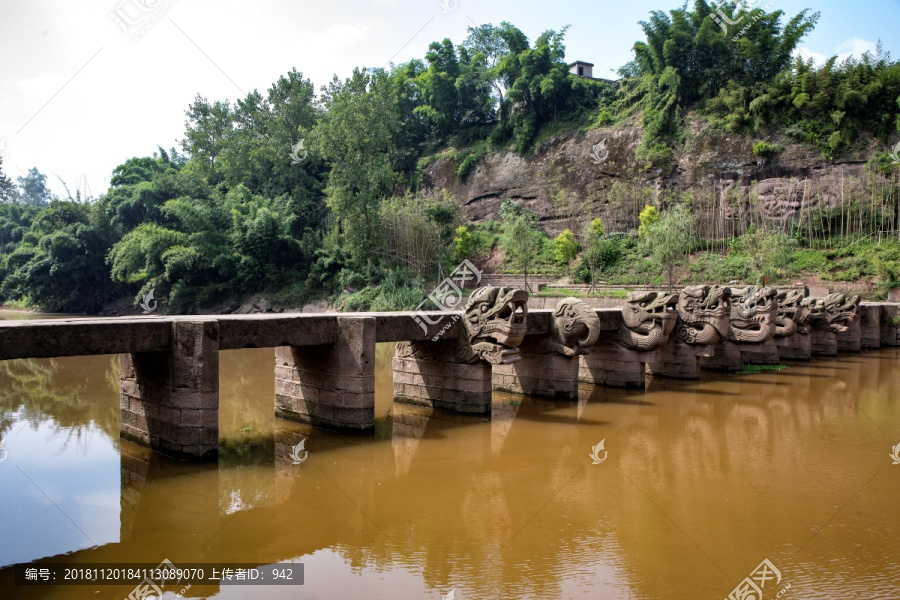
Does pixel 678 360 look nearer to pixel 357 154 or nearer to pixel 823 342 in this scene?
pixel 823 342

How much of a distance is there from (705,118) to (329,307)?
24.3 meters

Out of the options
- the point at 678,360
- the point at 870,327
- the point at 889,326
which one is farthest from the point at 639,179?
the point at 678,360

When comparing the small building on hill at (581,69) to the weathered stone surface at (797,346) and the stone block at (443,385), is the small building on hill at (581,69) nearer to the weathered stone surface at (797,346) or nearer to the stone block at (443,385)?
the weathered stone surface at (797,346)

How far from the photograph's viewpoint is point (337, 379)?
8875 mm

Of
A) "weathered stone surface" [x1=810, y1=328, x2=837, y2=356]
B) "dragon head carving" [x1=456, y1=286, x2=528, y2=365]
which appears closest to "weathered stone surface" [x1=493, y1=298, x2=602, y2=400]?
"dragon head carving" [x1=456, y1=286, x2=528, y2=365]

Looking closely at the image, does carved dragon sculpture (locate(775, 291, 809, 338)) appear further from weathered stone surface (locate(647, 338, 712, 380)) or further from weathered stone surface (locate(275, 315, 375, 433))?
weathered stone surface (locate(275, 315, 375, 433))

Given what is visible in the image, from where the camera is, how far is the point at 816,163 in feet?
107

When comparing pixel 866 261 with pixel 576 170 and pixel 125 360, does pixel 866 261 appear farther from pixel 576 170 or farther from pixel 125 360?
pixel 125 360

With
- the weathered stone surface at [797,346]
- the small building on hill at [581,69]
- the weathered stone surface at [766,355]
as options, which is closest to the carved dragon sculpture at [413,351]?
the weathered stone surface at [766,355]

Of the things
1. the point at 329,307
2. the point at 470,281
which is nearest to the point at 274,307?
the point at 329,307

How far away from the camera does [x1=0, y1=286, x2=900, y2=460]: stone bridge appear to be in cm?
726

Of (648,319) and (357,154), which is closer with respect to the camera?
(648,319)

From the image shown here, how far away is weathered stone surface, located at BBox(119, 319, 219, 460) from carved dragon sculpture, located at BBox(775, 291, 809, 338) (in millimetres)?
13000

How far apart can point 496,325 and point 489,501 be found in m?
3.32
